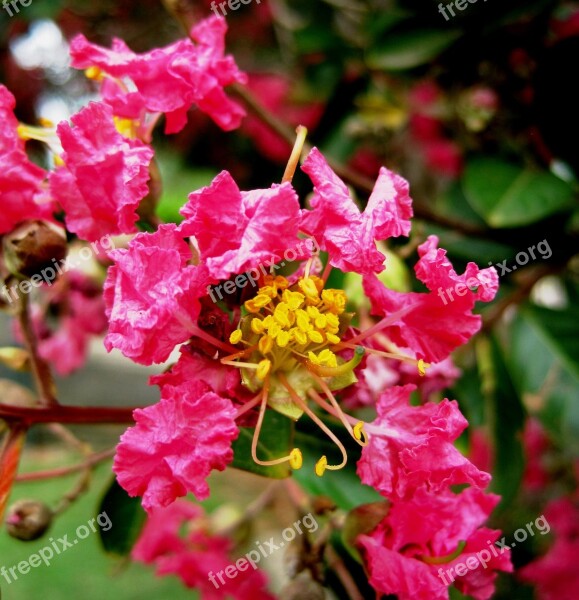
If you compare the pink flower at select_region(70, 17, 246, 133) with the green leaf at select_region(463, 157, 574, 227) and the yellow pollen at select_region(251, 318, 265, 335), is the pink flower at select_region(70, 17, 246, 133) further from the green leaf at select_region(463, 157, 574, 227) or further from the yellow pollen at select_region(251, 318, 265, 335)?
the green leaf at select_region(463, 157, 574, 227)

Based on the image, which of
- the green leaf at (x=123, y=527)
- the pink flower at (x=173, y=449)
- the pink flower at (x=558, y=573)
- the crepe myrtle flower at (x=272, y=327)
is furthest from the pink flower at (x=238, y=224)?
the pink flower at (x=558, y=573)

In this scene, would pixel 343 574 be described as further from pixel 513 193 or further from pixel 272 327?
pixel 513 193

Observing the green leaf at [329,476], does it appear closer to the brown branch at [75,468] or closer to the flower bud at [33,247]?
the brown branch at [75,468]

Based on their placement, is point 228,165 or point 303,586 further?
point 228,165

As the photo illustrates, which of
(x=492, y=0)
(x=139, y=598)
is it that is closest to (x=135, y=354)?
(x=492, y=0)

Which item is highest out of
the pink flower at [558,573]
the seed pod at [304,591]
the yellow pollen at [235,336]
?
the yellow pollen at [235,336]

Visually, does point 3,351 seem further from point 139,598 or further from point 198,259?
point 139,598
